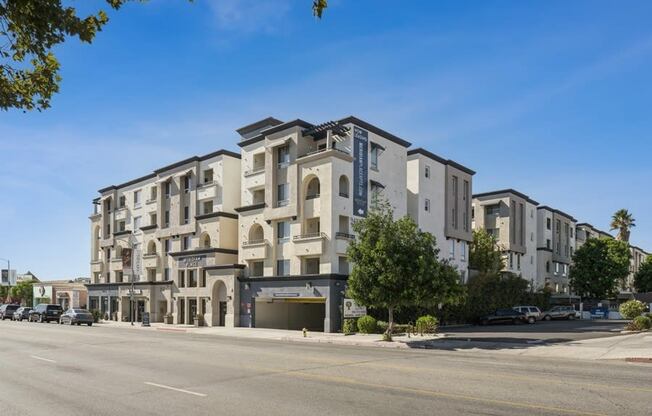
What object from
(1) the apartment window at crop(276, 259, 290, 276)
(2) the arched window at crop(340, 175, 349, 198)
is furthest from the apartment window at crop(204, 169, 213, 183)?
(2) the arched window at crop(340, 175, 349, 198)

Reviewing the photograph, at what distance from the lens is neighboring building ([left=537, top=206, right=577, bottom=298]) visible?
77.2m

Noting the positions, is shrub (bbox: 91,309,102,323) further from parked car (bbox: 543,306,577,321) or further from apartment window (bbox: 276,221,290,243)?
parked car (bbox: 543,306,577,321)

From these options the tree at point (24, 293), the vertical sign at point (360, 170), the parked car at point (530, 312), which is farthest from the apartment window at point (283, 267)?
the tree at point (24, 293)

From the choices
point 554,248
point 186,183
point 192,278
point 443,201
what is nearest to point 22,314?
point 192,278

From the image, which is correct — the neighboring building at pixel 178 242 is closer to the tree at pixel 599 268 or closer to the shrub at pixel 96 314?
the shrub at pixel 96 314

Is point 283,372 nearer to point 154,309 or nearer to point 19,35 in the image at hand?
point 19,35

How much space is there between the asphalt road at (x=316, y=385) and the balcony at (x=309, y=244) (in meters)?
19.3

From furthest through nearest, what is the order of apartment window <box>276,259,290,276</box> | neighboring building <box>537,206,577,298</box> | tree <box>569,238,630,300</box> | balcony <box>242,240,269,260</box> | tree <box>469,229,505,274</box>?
1. neighboring building <box>537,206,577,298</box>
2. tree <box>569,238,630,300</box>
3. tree <box>469,229,505,274</box>
4. balcony <box>242,240,269,260</box>
5. apartment window <box>276,259,290,276</box>

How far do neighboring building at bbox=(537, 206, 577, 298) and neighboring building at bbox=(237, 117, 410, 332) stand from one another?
37.2m

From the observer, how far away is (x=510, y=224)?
67188 millimetres

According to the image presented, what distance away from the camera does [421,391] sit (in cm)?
1247

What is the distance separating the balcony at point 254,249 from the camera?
4494 cm

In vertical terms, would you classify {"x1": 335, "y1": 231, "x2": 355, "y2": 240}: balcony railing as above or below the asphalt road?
above

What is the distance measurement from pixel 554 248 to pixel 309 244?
172 ft
